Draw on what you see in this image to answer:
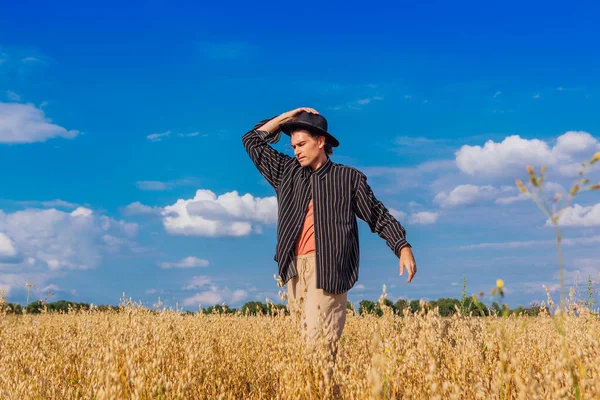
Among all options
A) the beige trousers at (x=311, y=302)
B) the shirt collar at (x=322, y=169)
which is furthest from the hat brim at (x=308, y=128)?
the beige trousers at (x=311, y=302)

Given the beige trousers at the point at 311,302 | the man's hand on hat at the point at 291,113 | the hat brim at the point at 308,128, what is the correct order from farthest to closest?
the man's hand on hat at the point at 291,113 < the hat brim at the point at 308,128 < the beige trousers at the point at 311,302

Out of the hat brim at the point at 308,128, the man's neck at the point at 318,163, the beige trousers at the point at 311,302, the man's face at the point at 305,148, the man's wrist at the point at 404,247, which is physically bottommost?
the beige trousers at the point at 311,302

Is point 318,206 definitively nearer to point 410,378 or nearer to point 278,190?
point 278,190

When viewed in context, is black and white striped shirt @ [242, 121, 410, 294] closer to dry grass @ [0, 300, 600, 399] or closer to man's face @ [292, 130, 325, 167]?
man's face @ [292, 130, 325, 167]

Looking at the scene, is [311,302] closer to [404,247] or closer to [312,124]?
[404,247]

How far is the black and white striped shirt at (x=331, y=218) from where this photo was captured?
4.19m

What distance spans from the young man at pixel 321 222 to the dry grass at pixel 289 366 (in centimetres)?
35

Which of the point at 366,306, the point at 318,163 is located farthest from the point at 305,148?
the point at 366,306

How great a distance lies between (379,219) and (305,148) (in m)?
0.89

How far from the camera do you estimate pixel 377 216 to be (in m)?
4.68

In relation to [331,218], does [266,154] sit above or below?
above

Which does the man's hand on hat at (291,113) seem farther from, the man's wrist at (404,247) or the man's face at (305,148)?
the man's wrist at (404,247)

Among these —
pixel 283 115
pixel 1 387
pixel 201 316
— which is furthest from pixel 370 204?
pixel 1 387

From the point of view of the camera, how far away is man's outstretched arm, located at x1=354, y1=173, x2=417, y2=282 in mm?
4453
